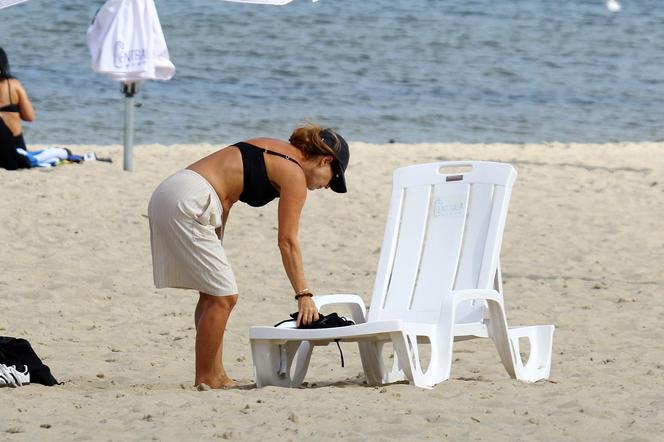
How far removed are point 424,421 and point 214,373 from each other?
110 cm

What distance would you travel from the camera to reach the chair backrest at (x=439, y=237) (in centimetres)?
514

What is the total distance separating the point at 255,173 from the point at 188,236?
0.33 meters

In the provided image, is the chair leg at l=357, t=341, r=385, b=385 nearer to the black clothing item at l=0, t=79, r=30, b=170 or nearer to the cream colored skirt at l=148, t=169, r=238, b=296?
the cream colored skirt at l=148, t=169, r=238, b=296

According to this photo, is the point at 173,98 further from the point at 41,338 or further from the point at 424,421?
the point at 424,421

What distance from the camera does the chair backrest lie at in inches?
203

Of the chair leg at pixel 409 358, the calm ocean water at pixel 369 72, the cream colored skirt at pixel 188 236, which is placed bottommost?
the calm ocean water at pixel 369 72

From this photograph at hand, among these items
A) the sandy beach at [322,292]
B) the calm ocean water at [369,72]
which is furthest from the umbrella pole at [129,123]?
the calm ocean water at [369,72]

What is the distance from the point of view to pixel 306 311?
4.51m

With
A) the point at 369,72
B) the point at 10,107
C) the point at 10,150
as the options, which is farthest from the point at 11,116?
the point at 369,72

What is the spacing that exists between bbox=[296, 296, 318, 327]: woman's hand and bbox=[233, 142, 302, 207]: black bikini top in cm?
41

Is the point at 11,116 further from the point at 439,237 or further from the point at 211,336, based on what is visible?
the point at 211,336

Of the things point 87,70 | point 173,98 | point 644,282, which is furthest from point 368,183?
point 87,70

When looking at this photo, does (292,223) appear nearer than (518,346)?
Yes

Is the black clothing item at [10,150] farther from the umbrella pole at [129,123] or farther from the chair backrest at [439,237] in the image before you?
the chair backrest at [439,237]
